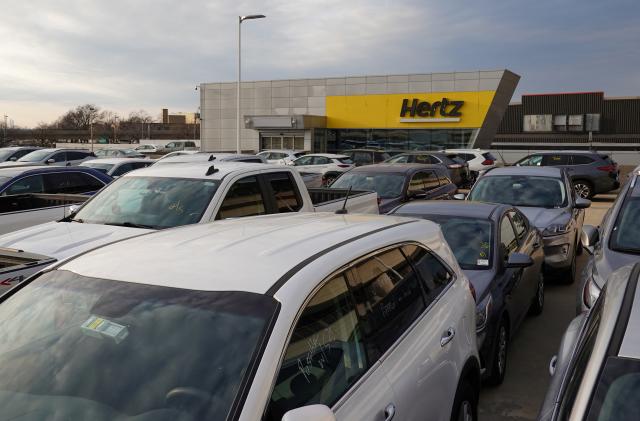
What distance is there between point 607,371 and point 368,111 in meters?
38.2

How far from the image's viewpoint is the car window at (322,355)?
220cm

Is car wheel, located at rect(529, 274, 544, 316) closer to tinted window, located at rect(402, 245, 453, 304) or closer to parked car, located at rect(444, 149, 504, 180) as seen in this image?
tinted window, located at rect(402, 245, 453, 304)

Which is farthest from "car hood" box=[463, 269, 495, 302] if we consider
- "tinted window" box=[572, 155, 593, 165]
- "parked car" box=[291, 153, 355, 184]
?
"parked car" box=[291, 153, 355, 184]

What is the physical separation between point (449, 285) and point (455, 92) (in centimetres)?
3520

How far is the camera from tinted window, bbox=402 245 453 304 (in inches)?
137

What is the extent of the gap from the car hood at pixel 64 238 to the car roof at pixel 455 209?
2936mm

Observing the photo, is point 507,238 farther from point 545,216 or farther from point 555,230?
point 545,216

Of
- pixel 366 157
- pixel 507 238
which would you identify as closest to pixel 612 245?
pixel 507 238

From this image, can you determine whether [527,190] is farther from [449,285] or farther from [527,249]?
[449,285]

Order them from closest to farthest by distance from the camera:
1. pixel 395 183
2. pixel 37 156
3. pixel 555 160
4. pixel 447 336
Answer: pixel 447 336 < pixel 395 183 < pixel 555 160 < pixel 37 156

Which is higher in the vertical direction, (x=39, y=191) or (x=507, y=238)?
(x=39, y=191)

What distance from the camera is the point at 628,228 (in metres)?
5.91

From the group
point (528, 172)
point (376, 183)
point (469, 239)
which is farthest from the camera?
point (376, 183)

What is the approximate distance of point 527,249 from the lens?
6.88 m
